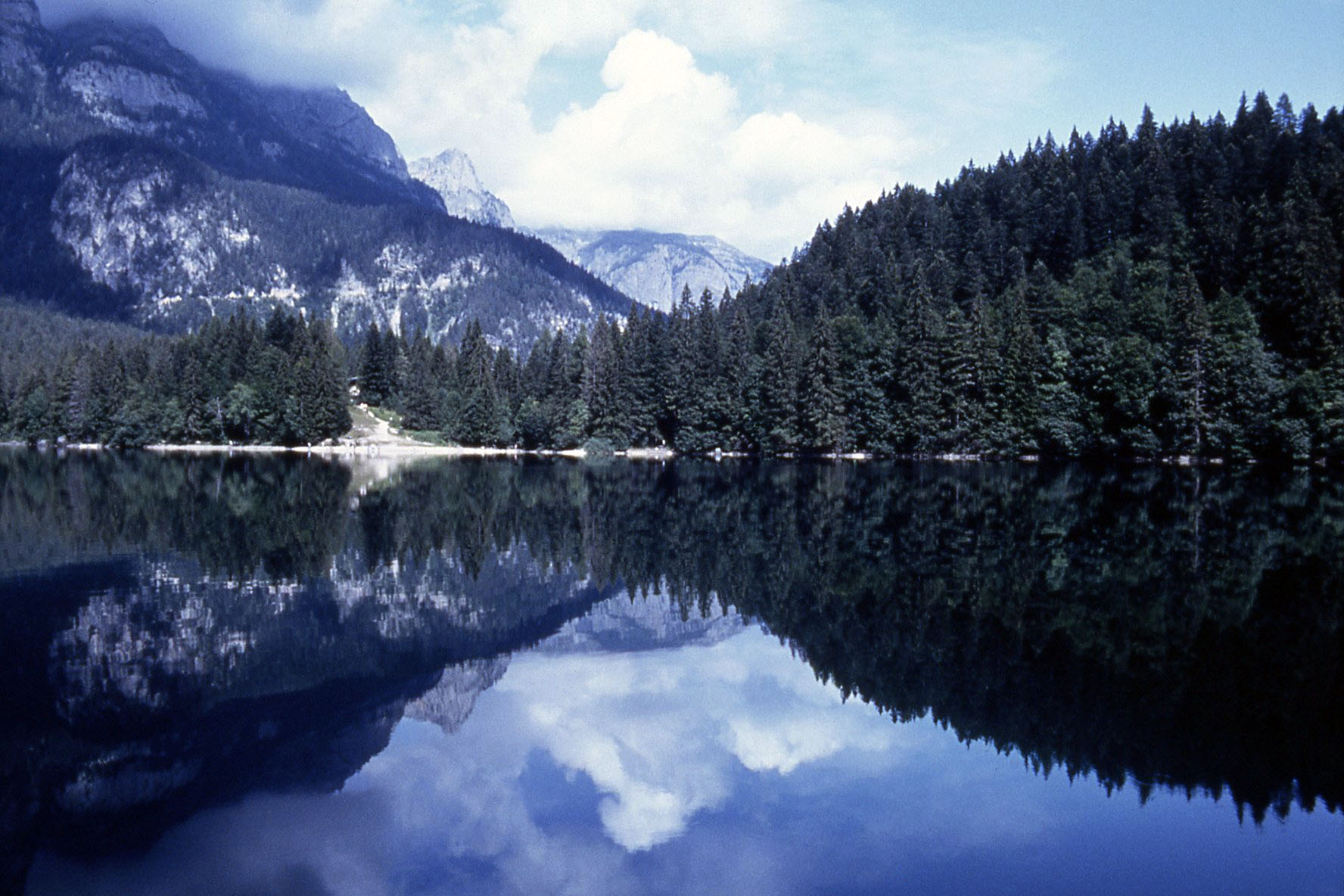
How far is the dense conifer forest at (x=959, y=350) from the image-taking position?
7494 cm

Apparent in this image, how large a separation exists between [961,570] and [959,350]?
67.6 m

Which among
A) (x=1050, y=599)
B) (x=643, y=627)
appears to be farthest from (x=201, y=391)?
(x=1050, y=599)

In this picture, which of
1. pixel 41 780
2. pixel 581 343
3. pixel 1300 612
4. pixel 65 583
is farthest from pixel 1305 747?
pixel 581 343

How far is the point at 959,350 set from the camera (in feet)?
294

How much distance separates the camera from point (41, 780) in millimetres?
12078

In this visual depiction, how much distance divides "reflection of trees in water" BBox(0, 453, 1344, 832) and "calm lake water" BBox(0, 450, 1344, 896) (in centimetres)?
13

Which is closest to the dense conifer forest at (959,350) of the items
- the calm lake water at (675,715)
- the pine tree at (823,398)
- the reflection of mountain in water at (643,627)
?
the pine tree at (823,398)

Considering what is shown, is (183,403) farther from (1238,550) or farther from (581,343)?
(1238,550)

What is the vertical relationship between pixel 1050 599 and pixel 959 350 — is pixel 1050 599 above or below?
below

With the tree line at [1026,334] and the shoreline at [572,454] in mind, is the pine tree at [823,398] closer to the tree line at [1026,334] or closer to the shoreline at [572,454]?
the tree line at [1026,334]

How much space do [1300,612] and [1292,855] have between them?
12.4m

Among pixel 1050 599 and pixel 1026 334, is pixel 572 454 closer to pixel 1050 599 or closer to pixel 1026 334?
pixel 1026 334

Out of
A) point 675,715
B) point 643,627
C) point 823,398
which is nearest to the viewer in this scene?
point 675,715

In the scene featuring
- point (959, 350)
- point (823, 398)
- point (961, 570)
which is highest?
point (959, 350)
